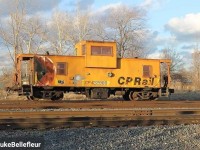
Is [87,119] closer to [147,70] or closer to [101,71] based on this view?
[101,71]

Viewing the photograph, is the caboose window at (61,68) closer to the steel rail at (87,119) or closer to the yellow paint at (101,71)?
the yellow paint at (101,71)

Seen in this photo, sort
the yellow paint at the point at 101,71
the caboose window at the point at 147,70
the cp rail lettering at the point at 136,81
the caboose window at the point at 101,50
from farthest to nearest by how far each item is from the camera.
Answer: the caboose window at the point at 147,70, the cp rail lettering at the point at 136,81, the caboose window at the point at 101,50, the yellow paint at the point at 101,71

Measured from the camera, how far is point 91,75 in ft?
69.7

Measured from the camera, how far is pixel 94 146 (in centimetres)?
A: 804

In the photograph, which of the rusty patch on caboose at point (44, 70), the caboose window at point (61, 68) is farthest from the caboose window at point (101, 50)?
the rusty patch on caboose at point (44, 70)

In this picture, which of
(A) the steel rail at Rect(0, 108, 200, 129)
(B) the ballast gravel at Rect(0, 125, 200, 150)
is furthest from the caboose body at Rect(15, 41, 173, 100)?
(B) the ballast gravel at Rect(0, 125, 200, 150)

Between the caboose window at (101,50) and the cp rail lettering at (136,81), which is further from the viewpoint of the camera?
the cp rail lettering at (136,81)

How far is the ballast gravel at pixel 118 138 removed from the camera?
26.7ft

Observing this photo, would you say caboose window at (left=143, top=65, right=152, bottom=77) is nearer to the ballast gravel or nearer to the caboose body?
the caboose body

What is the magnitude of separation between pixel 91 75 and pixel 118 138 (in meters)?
12.4

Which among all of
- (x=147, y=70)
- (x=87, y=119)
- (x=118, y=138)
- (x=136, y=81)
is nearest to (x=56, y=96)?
(x=136, y=81)

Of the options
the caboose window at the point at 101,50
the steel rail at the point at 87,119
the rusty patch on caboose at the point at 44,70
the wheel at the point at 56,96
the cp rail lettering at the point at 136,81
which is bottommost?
the steel rail at the point at 87,119

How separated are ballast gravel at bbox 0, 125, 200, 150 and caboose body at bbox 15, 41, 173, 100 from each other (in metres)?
10.5

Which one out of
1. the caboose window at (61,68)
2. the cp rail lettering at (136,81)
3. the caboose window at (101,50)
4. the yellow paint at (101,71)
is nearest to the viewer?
the caboose window at (61,68)
